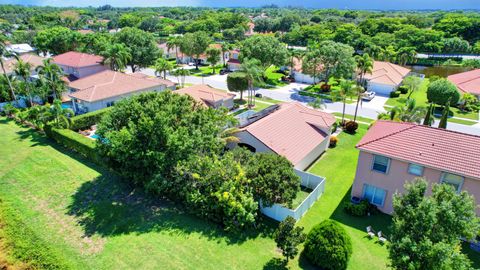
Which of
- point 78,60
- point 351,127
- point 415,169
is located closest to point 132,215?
point 415,169

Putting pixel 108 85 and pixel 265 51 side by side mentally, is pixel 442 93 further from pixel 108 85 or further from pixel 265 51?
pixel 108 85

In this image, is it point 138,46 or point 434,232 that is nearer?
point 434,232

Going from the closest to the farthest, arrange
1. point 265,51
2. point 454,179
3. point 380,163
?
point 454,179 → point 380,163 → point 265,51

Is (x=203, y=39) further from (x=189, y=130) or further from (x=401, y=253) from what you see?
(x=401, y=253)

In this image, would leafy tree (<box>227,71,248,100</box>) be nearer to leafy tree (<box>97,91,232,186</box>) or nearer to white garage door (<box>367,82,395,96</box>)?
leafy tree (<box>97,91,232,186</box>)

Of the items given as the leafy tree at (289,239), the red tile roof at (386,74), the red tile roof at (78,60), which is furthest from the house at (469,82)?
the red tile roof at (78,60)

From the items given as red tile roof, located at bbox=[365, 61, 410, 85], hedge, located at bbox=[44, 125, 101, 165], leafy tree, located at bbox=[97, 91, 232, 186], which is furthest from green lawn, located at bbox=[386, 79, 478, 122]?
hedge, located at bbox=[44, 125, 101, 165]

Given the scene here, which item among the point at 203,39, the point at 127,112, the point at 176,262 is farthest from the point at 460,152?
the point at 203,39
